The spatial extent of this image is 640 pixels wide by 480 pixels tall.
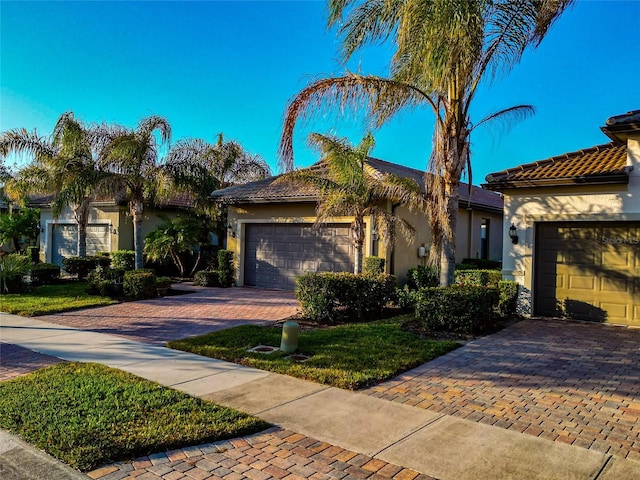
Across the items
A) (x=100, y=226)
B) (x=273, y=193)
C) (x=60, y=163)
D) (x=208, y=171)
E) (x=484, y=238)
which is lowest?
(x=484, y=238)

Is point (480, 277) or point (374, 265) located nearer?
point (480, 277)

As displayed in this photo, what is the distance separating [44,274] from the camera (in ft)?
55.3

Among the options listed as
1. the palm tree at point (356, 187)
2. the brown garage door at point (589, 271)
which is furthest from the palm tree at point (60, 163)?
the brown garage door at point (589, 271)

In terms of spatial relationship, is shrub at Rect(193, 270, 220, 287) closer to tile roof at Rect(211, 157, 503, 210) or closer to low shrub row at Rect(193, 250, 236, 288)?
→ low shrub row at Rect(193, 250, 236, 288)

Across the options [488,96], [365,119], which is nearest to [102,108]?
[365,119]

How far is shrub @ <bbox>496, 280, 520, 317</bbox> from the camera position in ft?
35.8

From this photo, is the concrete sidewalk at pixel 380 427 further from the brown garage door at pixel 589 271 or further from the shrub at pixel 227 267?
the shrub at pixel 227 267

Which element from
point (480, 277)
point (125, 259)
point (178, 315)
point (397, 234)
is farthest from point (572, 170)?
point (125, 259)

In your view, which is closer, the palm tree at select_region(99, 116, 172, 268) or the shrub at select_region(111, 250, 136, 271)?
the palm tree at select_region(99, 116, 172, 268)

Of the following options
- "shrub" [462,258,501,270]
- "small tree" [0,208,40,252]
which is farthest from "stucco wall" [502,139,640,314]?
"small tree" [0,208,40,252]

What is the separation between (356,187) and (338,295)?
10.9 feet

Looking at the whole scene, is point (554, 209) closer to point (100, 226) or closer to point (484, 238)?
point (484, 238)

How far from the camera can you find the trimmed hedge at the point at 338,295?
33.7 ft

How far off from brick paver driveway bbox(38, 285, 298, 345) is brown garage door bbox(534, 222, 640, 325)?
6.13 meters
